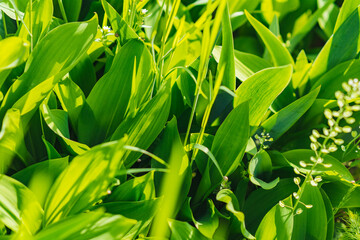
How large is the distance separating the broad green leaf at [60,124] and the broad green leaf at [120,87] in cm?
9

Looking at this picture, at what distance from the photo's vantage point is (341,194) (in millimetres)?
1111

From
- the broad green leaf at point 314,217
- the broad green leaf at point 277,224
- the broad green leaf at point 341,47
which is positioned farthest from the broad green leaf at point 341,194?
the broad green leaf at point 341,47

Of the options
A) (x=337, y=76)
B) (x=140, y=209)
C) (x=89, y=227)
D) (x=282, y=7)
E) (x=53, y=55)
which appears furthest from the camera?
(x=282, y=7)

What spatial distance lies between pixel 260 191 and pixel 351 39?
0.54 meters

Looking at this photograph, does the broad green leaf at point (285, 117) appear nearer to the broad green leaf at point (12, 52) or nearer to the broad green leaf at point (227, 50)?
A: the broad green leaf at point (227, 50)

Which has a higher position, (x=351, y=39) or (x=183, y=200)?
(x=351, y=39)

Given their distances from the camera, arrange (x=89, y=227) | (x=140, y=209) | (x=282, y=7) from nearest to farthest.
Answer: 1. (x=89, y=227)
2. (x=140, y=209)
3. (x=282, y=7)

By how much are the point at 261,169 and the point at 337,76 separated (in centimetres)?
40

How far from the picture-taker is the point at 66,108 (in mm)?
987

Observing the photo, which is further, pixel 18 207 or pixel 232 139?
pixel 232 139

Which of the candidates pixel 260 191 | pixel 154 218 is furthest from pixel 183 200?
pixel 260 191

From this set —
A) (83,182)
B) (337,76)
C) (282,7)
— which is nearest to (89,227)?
(83,182)

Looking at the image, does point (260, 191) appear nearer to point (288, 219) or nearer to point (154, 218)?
point (288, 219)

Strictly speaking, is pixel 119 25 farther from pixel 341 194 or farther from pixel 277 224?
pixel 341 194
